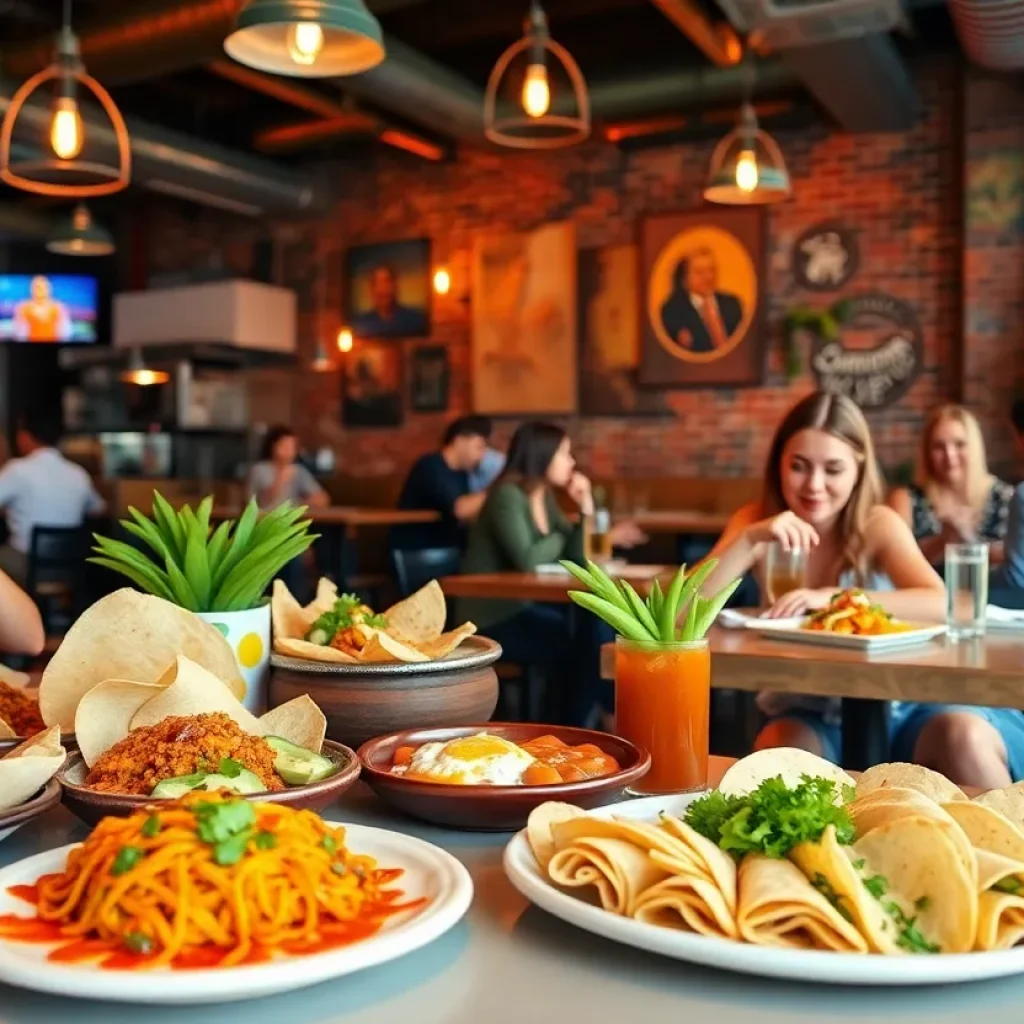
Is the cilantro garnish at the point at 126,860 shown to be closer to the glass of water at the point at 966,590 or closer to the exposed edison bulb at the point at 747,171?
the glass of water at the point at 966,590

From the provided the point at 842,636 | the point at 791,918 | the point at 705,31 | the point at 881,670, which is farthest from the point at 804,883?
the point at 705,31

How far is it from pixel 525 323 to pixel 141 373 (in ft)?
10.4

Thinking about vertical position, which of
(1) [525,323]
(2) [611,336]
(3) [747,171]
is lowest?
(2) [611,336]

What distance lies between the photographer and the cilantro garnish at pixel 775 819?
0.81m

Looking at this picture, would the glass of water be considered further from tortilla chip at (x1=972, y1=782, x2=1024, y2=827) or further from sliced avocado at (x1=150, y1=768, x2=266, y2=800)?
sliced avocado at (x1=150, y1=768, x2=266, y2=800)

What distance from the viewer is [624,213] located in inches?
327

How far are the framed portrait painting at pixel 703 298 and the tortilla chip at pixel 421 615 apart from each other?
21.3ft

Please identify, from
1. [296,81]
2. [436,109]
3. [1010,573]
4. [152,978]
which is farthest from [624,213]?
[152,978]

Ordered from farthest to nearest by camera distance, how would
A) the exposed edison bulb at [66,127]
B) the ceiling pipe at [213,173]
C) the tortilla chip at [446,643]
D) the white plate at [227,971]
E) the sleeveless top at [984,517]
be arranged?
the ceiling pipe at [213,173]
the sleeveless top at [984,517]
the exposed edison bulb at [66,127]
the tortilla chip at [446,643]
the white plate at [227,971]

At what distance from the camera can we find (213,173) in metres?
8.27

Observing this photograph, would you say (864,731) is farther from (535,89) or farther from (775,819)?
(535,89)

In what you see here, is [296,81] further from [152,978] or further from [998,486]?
[152,978]

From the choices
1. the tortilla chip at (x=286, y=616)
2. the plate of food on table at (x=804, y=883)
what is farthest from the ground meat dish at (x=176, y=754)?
the tortilla chip at (x=286, y=616)

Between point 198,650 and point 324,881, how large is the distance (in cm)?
51
